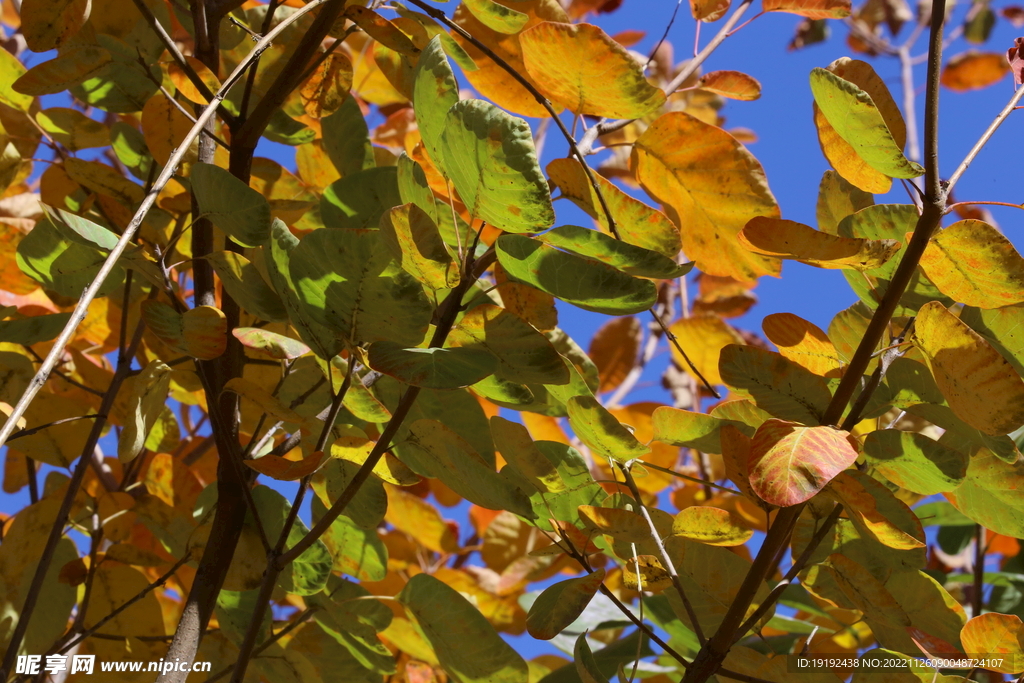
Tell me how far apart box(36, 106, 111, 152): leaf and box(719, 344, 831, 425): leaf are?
58 cm

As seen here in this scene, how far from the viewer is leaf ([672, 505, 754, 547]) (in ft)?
1.69

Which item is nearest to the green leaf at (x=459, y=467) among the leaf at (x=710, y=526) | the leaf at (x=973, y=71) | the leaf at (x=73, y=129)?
the leaf at (x=710, y=526)

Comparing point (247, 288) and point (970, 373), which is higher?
point (247, 288)

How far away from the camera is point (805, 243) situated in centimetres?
41

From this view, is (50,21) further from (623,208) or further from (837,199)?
(837,199)

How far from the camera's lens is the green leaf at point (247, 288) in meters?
0.49

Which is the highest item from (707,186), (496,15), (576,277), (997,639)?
(496,15)

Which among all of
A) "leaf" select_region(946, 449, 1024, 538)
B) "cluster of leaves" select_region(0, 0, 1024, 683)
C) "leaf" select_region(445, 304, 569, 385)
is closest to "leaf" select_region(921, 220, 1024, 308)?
"cluster of leaves" select_region(0, 0, 1024, 683)

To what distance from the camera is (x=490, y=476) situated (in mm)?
458

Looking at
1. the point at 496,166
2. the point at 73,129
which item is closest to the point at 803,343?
the point at 496,166

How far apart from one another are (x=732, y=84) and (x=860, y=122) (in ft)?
0.97

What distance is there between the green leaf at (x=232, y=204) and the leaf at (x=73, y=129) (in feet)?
0.98

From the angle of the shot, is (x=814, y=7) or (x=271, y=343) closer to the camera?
(x=271, y=343)

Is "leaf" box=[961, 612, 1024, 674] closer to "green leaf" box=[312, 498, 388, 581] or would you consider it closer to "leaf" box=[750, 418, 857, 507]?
"leaf" box=[750, 418, 857, 507]
